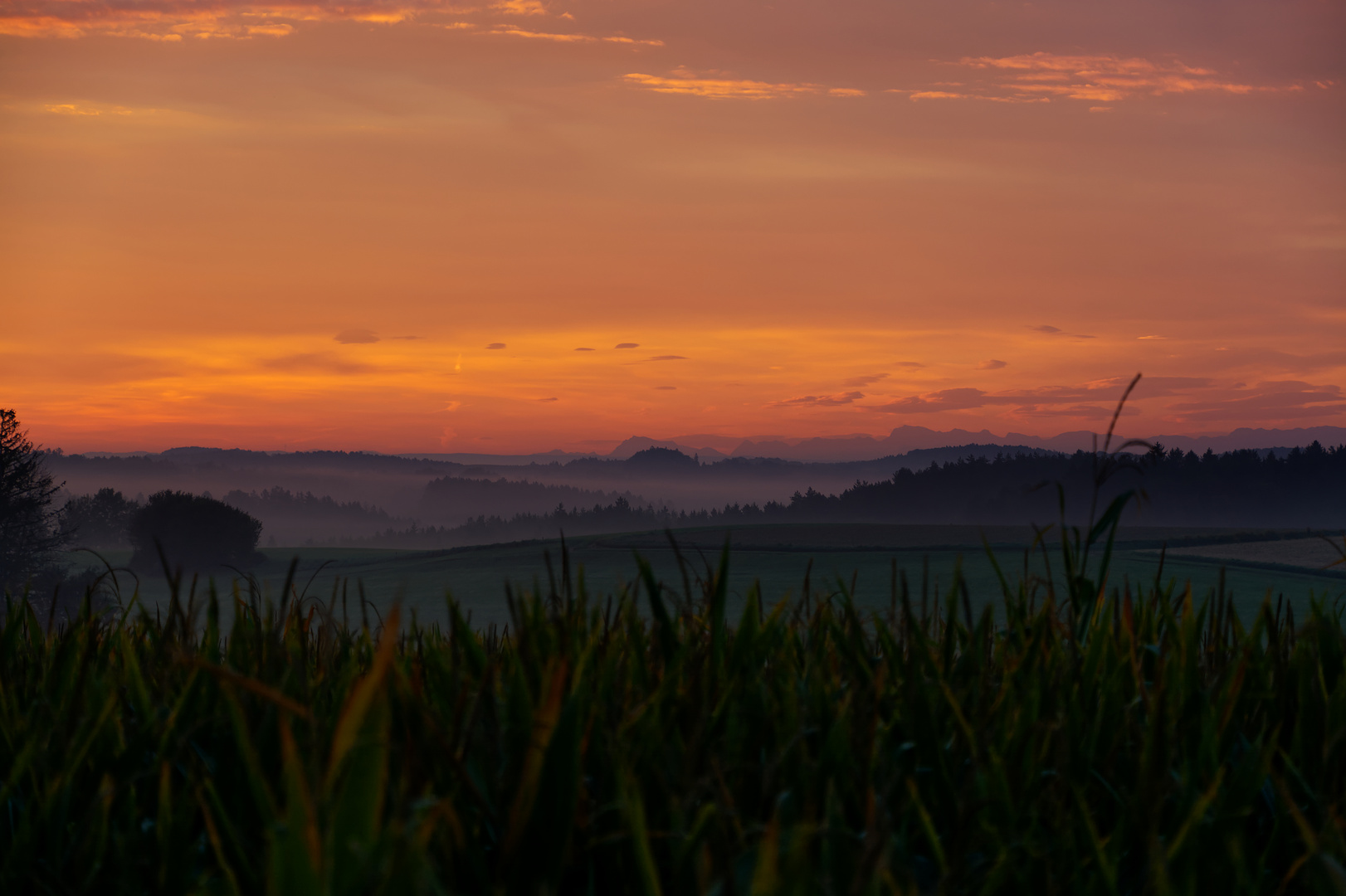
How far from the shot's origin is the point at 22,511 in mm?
30156

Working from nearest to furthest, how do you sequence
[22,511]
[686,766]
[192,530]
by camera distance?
1. [686,766]
2. [22,511]
3. [192,530]

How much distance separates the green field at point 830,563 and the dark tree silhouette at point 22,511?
10029 mm

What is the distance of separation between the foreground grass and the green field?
15.3 feet

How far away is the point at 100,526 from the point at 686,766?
170 feet

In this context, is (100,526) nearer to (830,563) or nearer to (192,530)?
(192,530)

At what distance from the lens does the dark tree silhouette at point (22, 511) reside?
1165 inches

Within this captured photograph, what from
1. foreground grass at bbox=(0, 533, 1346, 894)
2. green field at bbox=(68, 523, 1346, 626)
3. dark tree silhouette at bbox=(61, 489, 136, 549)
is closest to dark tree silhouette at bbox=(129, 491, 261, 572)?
dark tree silhouette at bbox=(61, 489, 136, 549)

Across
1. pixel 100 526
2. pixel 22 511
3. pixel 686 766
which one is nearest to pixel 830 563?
pixel 686 766

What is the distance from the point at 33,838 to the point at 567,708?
3.38 feet

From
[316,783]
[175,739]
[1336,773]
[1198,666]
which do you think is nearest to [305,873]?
[316,783]

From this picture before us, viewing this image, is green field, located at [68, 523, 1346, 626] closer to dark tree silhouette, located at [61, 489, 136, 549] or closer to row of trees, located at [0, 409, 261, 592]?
row of trees, located at [0, 409, 261, 592]

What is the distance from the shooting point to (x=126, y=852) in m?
1.72

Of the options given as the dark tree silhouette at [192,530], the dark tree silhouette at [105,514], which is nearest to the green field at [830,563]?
the dark tree silhouette at [192,530]

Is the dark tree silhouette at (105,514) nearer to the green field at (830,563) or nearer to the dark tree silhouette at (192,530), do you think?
the dark tree silhouette at (192,530)
